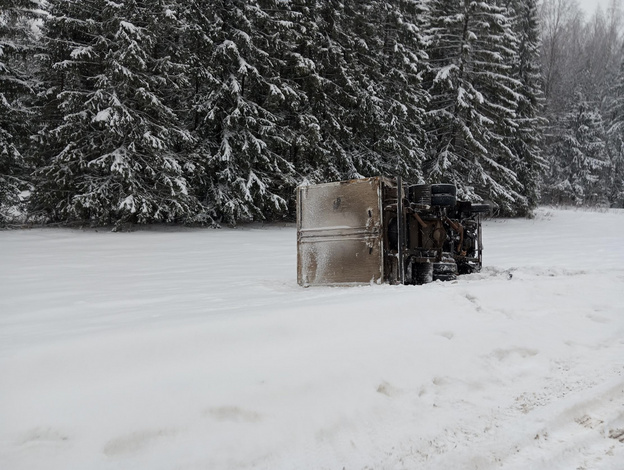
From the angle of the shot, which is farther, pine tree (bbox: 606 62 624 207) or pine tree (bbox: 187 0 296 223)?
pine tree (bbox: 606 62 624 207)

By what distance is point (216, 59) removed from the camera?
16.8 m

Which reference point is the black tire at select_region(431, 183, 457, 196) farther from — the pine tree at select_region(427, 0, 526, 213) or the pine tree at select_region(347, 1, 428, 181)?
the pine tree at select_region(427, 0, 526, 213)

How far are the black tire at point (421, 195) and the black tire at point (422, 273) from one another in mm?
826

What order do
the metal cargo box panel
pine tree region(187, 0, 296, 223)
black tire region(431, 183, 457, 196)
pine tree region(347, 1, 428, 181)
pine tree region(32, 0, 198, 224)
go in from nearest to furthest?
the metal cargo box panel, black tire region(431, 183, 457, 196), pine tree region(32, 0, 198, 224), pine tree region(187, 0, 296, 223), pine tree region(347, 1, 428, 181)

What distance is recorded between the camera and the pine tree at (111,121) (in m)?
13.9

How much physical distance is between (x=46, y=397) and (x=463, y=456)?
2040 millimetres

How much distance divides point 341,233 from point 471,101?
19145 mm

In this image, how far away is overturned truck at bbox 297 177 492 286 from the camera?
588 centimetres

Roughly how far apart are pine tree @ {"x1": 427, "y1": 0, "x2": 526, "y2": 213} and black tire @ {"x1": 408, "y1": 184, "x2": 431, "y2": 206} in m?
15.8

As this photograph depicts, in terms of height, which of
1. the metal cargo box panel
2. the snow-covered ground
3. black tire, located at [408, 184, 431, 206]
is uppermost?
black tire, located at [408, 184, 431, 206]

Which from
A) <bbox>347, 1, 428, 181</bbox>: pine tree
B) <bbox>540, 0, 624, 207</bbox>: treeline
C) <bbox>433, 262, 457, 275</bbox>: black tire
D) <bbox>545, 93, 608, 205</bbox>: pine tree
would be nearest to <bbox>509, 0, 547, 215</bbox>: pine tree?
<bbox>347, 1, 428, 181</bbox>: pine tree

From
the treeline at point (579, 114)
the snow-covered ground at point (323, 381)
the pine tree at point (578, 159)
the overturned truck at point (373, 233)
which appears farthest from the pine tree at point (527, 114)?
the snow-covered ground at point (323, 381)

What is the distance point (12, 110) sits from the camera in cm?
1470

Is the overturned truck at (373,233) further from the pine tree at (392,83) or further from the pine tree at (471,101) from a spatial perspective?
the pine tree at (471,101)
